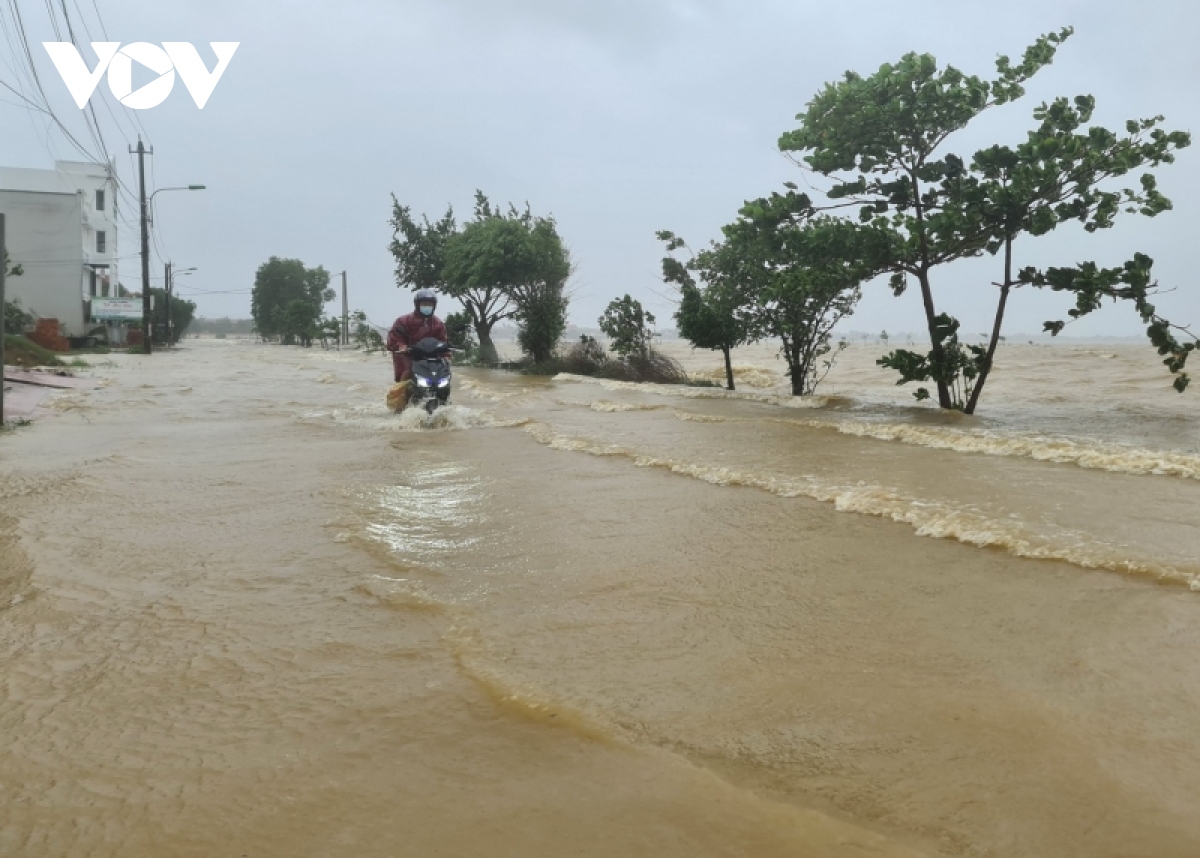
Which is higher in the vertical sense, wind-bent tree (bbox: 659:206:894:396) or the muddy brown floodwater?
wind-bent tree (bbox: 659:206:894:396)

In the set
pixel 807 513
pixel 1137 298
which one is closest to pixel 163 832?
pixel 807 513

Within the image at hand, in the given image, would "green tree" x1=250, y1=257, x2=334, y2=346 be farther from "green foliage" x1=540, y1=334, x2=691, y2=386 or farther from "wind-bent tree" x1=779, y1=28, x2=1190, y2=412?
"wind-bent tree" x1=779, y1=28, x2=1190, y2=412

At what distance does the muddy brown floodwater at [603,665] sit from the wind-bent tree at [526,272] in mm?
19678

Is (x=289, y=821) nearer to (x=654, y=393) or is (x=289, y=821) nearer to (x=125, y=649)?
(x=125, y=649)

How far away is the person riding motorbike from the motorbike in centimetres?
15

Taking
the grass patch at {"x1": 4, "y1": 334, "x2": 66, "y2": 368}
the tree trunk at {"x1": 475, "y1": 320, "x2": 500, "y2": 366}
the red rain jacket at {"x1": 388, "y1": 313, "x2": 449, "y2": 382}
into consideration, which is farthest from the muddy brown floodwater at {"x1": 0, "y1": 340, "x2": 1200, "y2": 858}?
the tree trunk at {"x1": 475, "y1": 320, "x2": 500, "y2": 366}

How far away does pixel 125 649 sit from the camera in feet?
10.5

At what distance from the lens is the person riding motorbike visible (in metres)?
11.2

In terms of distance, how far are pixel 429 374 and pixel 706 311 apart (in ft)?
25.2

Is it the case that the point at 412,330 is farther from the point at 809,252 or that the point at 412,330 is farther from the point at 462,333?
the point at 462,333

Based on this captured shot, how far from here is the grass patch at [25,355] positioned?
20.6 m

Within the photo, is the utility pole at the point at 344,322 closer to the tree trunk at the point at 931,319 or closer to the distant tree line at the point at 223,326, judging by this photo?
the tree trunk at the point at 931,319

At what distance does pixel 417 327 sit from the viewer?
37.2 feet

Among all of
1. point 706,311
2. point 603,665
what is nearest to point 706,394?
point 706,311
